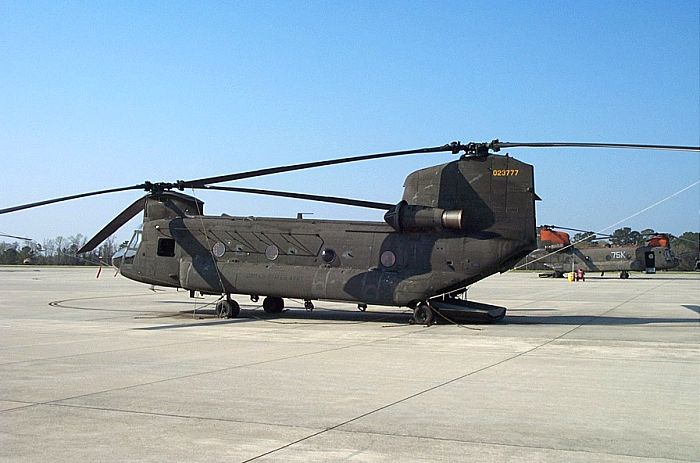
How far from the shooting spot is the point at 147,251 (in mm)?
21578

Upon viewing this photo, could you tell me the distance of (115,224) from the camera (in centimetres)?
2159

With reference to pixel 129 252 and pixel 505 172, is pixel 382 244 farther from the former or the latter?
pixel 129 252

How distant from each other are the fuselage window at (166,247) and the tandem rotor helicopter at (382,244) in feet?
0.10

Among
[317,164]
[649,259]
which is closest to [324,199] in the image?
[317,164]

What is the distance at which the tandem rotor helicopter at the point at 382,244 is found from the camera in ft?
58.5

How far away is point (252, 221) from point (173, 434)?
1428cm

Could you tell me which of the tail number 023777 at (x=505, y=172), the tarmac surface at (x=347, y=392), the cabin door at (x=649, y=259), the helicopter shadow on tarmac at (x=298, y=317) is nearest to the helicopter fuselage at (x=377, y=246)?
the tail number 023777 at (x=505, y=172)

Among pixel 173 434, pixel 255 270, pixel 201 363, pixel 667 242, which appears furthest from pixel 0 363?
pixel 667 242

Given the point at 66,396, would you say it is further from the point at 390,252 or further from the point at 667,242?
the point at 667,242

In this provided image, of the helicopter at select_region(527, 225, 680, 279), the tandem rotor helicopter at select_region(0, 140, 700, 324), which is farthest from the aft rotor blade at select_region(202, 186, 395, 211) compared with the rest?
the helicopter at select_region(527, 225, 680, 279)

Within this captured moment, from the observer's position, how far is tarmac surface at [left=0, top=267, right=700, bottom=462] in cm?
645

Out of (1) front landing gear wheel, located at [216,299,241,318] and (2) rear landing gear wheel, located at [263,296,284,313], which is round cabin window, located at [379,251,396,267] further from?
(1) front landing gear wheel, located at [216,299,241,318]

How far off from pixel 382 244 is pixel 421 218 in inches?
53.0

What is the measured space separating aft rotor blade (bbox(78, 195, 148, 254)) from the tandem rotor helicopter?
0.06 metres
